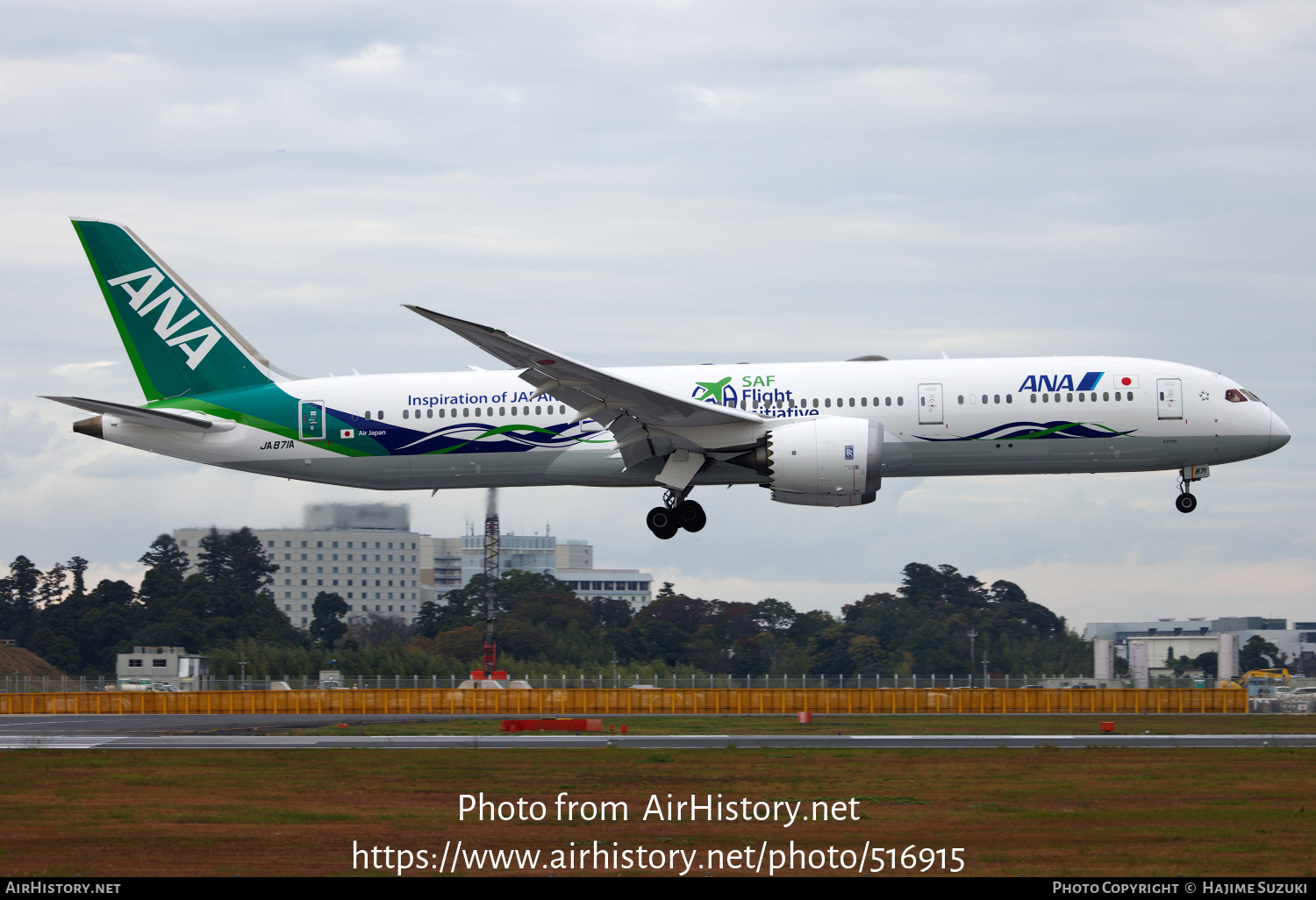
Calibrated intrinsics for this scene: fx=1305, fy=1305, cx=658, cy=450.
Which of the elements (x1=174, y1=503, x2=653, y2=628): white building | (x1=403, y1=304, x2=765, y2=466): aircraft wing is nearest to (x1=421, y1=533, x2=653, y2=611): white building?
(x1=174, y1=503, x2=653, y2=628): white building

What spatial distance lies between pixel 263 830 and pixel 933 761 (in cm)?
1309

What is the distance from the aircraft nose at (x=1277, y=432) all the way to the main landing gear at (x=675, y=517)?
1519 centimetres

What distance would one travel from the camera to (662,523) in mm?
35531

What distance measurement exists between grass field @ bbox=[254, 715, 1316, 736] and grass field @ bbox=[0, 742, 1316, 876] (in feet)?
18.0

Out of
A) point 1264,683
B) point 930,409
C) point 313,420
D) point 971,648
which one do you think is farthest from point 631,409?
point 971,648

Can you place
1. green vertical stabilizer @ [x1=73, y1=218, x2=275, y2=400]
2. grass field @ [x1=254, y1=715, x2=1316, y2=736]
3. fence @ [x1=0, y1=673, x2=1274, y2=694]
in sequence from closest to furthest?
grass field @ [x1=254, y1=715, x2=1316, y2=736] → green vertical stabilizer @ [x1=73, y1=218, x2=275, y2=400] → fence @ [x1=0, y1=673, x2=1274, y2=694]

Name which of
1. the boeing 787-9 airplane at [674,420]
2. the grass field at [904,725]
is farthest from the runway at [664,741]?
the boeing 787-9 airplane at [674,420]

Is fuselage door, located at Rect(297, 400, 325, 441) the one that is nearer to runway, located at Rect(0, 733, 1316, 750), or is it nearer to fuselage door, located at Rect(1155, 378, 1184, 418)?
runway, located at Rect(0, 733, 1316, 750)

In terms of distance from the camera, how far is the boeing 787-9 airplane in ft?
108

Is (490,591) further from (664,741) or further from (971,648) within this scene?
(664,741)

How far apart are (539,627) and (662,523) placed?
3808 centimetres

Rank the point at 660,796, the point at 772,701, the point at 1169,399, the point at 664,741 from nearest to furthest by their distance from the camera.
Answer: the point at 660,796, the point at 664,741, the point at 1169,399, the point at 772,701

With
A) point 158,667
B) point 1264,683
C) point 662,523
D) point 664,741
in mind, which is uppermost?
point 662,523
